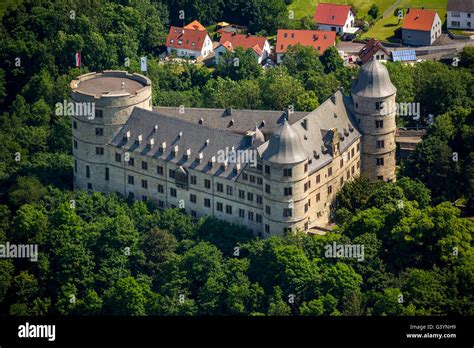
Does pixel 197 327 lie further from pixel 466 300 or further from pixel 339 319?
pixel 466 300

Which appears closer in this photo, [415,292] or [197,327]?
[197,327]

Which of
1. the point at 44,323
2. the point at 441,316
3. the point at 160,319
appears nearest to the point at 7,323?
the point at 44,323

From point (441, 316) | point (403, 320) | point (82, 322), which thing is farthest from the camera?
point (441, 316)

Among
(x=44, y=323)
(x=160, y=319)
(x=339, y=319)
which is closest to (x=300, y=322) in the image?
(x=339, y=319)

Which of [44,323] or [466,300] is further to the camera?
[466,300]

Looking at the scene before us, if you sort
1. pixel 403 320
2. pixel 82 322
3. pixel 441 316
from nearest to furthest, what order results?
1. pixel 82 322
2. pixel 403 320
3. pixel 441 316

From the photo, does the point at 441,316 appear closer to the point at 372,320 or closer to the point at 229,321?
the point at 372,320

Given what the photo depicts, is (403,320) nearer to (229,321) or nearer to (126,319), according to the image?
(229,321)
